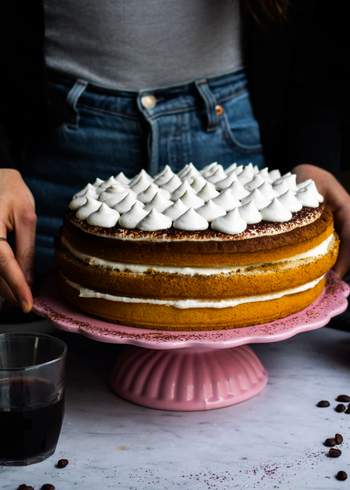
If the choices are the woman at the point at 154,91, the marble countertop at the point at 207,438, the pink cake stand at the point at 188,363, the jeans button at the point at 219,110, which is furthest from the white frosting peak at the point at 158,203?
the jeans button at the point at 219,110

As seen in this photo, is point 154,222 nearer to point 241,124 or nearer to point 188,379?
point 188,379

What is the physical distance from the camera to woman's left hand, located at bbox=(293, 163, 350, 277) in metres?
1.62

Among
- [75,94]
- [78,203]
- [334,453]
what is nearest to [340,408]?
[334,453]

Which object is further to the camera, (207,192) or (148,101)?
(148,101)

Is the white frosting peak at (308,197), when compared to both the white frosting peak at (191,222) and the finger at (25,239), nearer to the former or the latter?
the white frosting peak at (191,222)

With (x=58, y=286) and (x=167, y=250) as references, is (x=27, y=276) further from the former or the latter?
(x=167, y=250)

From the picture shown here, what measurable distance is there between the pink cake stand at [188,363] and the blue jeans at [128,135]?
530mm

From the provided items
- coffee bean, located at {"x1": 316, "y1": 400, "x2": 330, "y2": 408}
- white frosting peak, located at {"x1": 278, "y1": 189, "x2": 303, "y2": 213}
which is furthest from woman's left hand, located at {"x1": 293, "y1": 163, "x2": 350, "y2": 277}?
coffee bean, located at {"x1": 316, "y1": 400, "x2": 330, "y2": 408}

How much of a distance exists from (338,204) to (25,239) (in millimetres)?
674

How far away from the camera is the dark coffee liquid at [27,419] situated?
1.11 meters

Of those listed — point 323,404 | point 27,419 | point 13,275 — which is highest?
point 13,275

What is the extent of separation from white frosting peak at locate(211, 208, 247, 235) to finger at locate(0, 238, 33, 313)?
1.15ft

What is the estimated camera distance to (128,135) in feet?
6.10

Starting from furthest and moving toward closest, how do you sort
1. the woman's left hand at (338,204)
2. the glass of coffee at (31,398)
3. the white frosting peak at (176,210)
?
the woman's left hand at (338,204) < the white frosting peak at (176,210) < the glass of coffee at (31,398)
